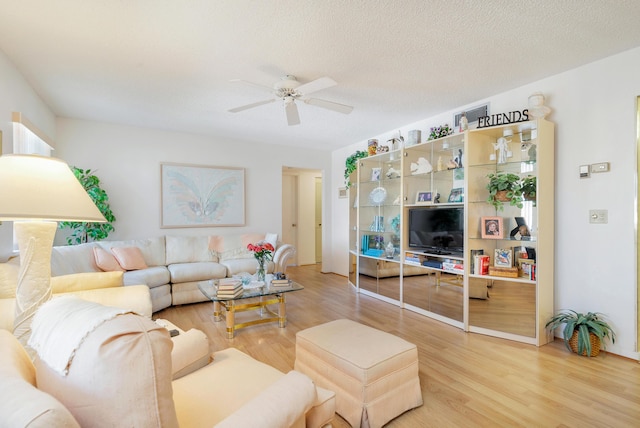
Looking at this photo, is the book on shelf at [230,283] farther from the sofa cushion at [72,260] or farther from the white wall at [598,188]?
the white wall at [598,188]

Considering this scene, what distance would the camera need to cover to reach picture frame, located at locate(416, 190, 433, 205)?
12.2 ft

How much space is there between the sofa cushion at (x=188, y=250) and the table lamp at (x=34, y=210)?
3.29m

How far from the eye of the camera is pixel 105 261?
11.7 ft

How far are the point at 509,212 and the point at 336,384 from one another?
244 cm

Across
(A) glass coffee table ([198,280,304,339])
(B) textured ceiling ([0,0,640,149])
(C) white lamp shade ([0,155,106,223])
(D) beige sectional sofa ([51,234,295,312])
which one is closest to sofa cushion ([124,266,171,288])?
(D) beige sectional sofa ([51,234,295,312])

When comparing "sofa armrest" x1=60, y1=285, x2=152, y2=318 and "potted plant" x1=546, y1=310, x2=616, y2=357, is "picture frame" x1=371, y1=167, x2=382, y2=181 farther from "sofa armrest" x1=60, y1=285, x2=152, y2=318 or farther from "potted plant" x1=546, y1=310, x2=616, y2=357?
"sofa armrest" x1=60, y1=285, x2=152, y2=318

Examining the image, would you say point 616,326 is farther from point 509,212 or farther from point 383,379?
point 383,379

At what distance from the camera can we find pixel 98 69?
2.72m

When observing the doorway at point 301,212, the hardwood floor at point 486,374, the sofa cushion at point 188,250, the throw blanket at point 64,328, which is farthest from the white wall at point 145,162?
the throw blanket at point 64,328

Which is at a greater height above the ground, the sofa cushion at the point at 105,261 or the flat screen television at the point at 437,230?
the flat screen television at the point at 437,230

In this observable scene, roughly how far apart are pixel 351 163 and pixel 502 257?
9.69ft

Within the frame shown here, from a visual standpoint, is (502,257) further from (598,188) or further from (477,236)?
(598,188)

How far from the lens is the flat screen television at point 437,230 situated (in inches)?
132

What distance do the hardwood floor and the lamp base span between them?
1579mm
